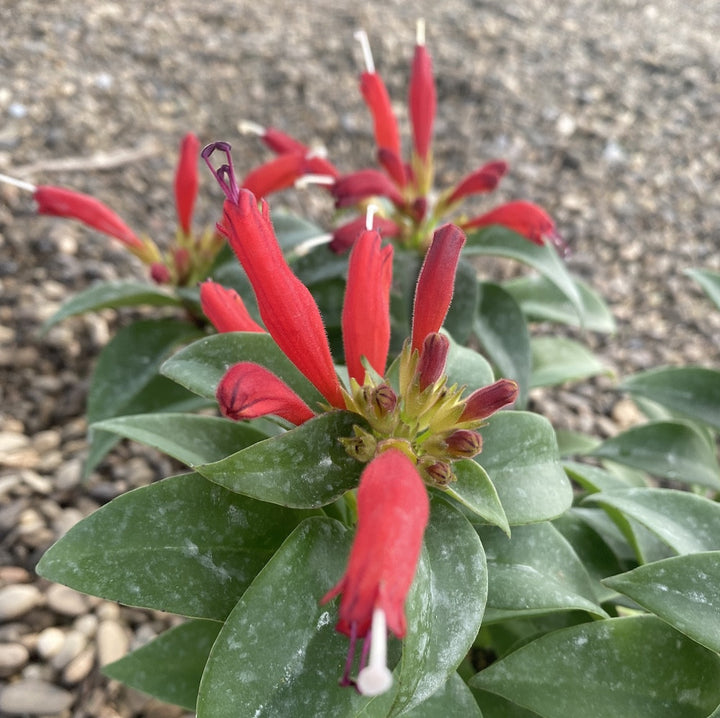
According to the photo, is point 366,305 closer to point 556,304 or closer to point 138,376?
point 138,376

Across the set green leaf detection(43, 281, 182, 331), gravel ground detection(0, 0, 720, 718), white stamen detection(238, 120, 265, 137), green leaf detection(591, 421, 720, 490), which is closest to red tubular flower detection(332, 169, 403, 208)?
white stamen detection(238, 120, 265, 137)

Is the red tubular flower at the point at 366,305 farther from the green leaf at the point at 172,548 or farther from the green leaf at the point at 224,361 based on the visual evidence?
the green leaf at the point at 172,548

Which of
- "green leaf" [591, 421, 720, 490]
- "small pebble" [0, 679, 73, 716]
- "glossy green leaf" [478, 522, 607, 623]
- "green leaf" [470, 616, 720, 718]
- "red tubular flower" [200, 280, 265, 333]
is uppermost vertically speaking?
"red tubular flower" [200, 280, 265, 333]

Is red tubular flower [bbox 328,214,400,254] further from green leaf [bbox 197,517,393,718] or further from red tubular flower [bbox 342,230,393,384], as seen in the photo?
green leaf [bbox 197,517,393,718]

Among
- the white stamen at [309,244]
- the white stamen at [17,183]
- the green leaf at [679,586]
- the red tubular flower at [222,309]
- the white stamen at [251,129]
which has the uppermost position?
the white stamen at [251,129]

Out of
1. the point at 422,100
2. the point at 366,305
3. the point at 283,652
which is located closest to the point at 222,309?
the point at 366,305

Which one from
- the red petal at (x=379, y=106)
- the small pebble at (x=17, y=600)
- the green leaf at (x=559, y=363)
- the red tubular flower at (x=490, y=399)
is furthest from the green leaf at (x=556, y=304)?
the small pebble at (x=17, y=600)

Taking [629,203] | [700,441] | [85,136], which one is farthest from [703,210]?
[85,136]
